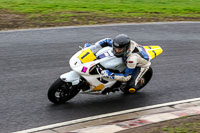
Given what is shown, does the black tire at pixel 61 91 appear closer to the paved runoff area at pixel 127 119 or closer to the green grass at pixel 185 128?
the paved runoff area at pixel 127 119

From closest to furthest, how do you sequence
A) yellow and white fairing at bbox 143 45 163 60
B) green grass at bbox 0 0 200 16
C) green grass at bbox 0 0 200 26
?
yellow and white fairing at bbox 143 45 163 60, green grass at bbox 0 0 200 26, green grass at bbox 0 0 200 16

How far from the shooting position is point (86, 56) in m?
7.50

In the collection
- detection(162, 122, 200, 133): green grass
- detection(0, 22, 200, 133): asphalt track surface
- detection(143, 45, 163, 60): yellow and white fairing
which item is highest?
detection(143, 45, 163, 60): yellow and white fairing

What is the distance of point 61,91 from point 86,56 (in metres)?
0.87

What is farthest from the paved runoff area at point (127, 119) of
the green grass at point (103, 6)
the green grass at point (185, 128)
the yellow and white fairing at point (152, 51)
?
the green grass at point (103, 6)

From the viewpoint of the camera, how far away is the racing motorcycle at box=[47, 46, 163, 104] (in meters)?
7.40

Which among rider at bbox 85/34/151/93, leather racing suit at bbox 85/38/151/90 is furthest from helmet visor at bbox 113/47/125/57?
leather racing suit at bbox 85/38/151/90

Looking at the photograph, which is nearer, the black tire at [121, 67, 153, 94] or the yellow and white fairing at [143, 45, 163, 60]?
the yellow and white fairing at [143, 45, 163, 60]

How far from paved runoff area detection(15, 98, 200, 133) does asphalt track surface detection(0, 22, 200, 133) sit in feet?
0.81

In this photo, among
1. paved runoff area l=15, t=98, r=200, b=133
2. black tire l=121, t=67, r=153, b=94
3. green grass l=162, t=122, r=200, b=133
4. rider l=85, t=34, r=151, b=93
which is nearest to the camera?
→ green grass l=162, t=122, r=200, b=133

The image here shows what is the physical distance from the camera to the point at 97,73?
24.7 ft

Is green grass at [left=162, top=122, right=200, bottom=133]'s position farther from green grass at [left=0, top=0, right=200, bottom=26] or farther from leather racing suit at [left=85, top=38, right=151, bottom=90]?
green grass at [left=0, top=0, right=200, bottom=26]

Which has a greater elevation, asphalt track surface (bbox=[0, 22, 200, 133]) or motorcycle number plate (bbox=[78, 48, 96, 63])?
motorcycle number plate (bbox=[78, 48, 96, 63])

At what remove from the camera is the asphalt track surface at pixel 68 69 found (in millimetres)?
7484
